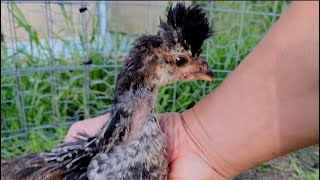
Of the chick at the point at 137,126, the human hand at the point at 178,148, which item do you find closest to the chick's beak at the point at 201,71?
the chick at the point at 137,126

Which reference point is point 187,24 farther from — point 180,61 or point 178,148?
point 178,148

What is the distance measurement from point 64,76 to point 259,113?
153 centimetres

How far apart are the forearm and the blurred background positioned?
2.72 feet

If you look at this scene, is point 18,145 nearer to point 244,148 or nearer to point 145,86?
point 145,86

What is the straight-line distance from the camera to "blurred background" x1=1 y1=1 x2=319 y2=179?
2283mm

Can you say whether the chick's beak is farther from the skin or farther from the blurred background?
the blurred background

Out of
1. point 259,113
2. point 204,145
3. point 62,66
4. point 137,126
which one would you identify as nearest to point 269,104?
point 259,113

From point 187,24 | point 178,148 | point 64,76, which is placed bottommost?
point 178,148

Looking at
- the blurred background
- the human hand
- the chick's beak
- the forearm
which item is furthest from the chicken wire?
the forearm

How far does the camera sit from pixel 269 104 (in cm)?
117

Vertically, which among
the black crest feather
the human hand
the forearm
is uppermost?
the black crest feather

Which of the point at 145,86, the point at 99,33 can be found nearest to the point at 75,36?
the point at 99,33

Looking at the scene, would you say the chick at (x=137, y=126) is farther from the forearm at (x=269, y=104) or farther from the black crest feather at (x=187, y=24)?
the forearm at (x=269, y=104)

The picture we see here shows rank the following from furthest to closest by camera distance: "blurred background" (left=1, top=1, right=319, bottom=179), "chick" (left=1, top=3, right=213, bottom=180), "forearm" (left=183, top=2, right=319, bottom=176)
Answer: "blurred background" (left=1, top=1, right=319, bottom=179) → "chick" (left=1, top=3, right=213, bottom=180) → "forearm" (left=183, top=2, right=319, bottom=176)
